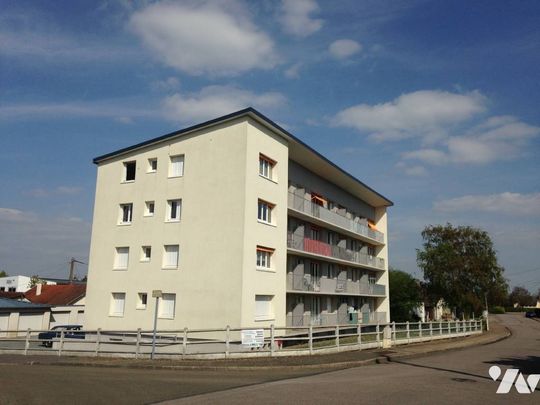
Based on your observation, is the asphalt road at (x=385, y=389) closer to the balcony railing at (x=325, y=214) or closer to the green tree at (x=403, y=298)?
the balcony railing at (x=325, y=214)

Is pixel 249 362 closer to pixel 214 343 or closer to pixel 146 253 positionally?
pixel 214 343

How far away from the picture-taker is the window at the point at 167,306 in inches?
938

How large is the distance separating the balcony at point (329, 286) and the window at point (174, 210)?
6.67 m

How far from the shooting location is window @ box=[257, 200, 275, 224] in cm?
2455

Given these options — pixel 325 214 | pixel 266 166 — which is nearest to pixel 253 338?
pixel 266 166

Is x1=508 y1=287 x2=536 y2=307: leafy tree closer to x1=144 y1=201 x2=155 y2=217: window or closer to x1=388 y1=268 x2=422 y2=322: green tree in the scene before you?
x1=388 y1=268 x2=422 y2=322: green tree

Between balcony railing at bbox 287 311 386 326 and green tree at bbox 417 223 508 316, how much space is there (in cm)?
738

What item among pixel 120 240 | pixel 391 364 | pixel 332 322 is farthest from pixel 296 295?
pixel 391 364

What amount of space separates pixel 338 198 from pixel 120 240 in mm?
16853

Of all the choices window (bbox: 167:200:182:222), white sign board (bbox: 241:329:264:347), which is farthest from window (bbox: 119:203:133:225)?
white sign board (bbox: 241:329:264:347)

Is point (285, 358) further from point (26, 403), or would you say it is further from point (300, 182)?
point (300, 182)

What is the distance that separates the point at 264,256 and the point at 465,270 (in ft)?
90.3

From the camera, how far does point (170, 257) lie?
2484 cm

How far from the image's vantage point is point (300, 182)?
30.5 metres
